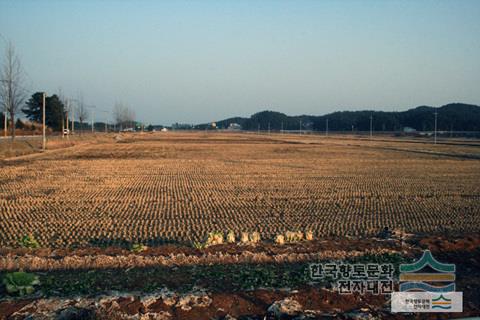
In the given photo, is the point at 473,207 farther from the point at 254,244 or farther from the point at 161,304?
the point at 161,304

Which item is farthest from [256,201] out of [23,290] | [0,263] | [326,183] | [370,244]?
[23,290]

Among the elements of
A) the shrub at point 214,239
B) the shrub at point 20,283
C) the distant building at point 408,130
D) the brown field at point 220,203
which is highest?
the distant building at point 408,130

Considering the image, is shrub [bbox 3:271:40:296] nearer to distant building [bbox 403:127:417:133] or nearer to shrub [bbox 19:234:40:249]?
shrub [bbox 19:234:40:249]

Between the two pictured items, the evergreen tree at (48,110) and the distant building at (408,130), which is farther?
the distant building at (408,130)

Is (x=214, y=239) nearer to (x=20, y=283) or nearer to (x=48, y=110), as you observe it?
(x=20, y=283)

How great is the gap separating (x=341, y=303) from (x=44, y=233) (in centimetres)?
843

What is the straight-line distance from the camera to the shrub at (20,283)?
616cm

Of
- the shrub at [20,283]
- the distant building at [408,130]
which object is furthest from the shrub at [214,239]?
the distant building at [408,130]

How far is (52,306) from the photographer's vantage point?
558 cm

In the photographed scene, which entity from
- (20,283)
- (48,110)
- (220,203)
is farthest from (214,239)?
(48,110)

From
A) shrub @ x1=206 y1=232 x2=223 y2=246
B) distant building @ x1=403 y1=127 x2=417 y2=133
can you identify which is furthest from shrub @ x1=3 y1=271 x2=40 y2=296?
A: distant building @ x1=403 y1=127 x2=417 y2=133

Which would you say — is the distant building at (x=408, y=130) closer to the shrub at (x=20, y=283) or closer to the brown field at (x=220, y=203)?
the brown field at (x=220, y=203)

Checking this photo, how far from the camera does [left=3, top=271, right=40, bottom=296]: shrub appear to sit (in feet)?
20.2

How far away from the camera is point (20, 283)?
6254mm
